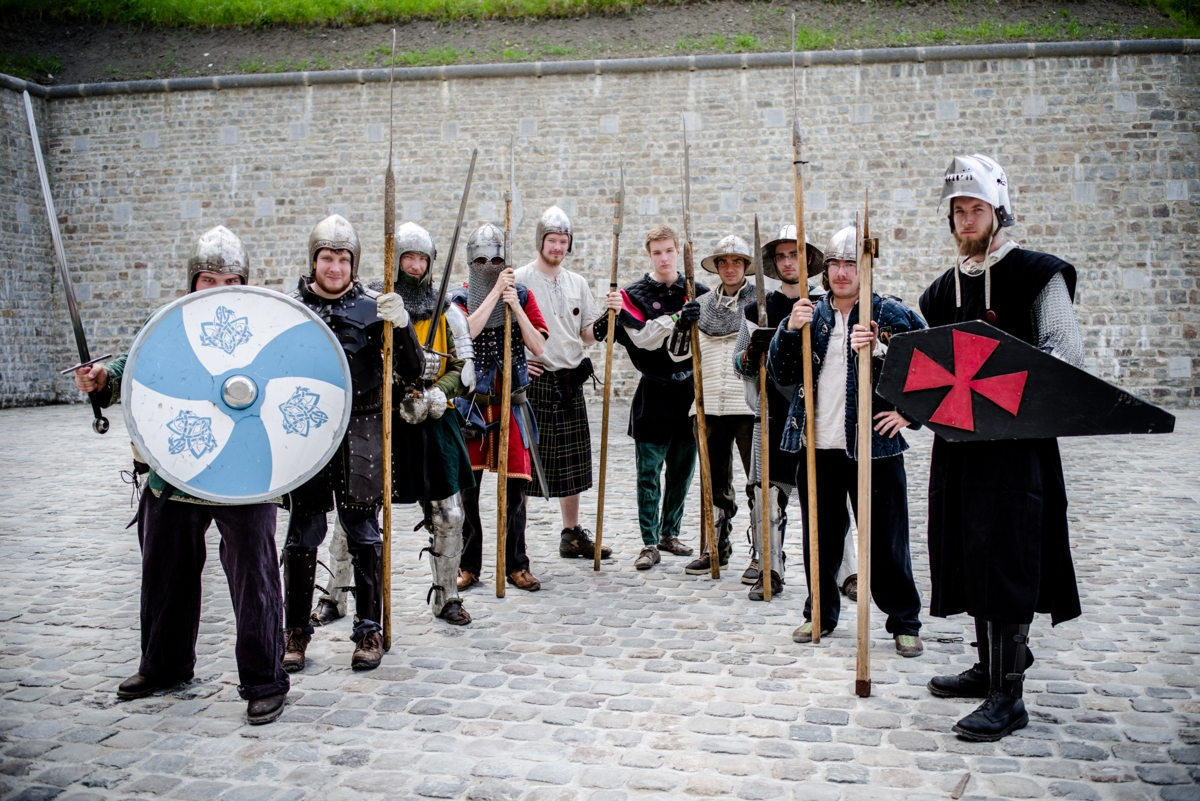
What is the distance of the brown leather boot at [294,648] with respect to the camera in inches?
139

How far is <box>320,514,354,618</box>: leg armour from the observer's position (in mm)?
4074

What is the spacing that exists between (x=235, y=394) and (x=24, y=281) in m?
14.4

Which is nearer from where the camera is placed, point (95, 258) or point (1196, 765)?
point (1196, 765)

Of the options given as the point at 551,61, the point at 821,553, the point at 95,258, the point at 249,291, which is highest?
the point at 551,61

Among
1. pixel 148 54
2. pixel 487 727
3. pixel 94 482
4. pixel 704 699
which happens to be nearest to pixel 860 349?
pixel 704 699

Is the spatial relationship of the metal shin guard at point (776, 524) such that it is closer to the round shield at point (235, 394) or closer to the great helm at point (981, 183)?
the great helm at point (981, 183)

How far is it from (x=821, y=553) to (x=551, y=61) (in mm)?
11601

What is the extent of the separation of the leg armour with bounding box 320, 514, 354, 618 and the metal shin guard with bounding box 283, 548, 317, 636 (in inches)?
14.6

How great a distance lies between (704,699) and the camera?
3.19 m

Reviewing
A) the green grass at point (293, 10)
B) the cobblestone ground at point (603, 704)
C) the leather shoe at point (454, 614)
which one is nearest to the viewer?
the cobblestone ground at point (603, 704)

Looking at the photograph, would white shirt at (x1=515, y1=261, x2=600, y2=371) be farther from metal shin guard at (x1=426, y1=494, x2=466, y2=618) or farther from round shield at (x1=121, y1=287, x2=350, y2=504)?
round shield at (x1=121, y1=287, x2=350, y2=504)

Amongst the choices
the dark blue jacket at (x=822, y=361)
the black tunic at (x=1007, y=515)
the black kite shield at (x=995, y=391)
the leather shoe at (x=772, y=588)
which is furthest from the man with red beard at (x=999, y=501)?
the leather shoe at (x=772, y=588)

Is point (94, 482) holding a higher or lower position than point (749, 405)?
lower

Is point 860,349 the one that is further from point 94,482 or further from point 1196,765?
point 94,482
